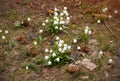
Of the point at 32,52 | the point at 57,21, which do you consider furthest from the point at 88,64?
the point at 57,21

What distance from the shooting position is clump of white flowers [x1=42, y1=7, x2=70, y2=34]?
20.2 feet

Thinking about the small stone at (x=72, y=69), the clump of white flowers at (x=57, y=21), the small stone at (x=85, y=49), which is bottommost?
the small stone at (x=72, y=69)

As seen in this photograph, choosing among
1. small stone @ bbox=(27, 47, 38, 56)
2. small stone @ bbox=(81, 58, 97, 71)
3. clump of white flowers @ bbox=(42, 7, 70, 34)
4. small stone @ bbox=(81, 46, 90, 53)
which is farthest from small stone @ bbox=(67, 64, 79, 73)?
clump of white flowers @ bbox=(42, 7, 70, 34)

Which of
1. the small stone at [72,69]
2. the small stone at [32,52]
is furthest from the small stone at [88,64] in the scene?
the small stone at [32,52]

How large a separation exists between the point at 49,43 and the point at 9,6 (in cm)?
161

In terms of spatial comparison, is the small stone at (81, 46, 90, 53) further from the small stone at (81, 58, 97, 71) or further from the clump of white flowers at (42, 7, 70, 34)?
the clump of white flowers at (42, 7, 70, 34)

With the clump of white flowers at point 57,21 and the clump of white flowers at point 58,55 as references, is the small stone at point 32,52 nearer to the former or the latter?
the clump of white flowers at point 58,55

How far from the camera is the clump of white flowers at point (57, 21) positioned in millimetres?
6148

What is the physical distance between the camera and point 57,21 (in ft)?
20.3

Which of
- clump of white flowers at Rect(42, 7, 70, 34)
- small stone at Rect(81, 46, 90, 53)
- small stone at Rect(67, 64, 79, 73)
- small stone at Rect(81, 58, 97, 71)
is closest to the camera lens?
small stone at Rect(67, 64, 79, 73)

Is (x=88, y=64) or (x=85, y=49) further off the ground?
(x=85, y=49)

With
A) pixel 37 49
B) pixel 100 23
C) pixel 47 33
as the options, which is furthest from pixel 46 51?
pixel 100 23

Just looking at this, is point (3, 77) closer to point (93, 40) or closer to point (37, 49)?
point (37, 49)

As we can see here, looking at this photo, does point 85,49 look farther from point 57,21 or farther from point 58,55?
point 57,21
